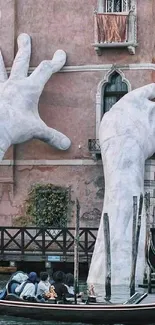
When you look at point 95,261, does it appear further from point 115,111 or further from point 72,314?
point 72,314

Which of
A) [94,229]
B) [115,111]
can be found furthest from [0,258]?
[115,111]

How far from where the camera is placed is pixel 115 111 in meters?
36.9

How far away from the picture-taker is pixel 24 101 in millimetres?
38219

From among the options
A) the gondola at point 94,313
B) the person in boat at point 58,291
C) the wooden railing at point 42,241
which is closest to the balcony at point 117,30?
the wooden railing at point 42,241

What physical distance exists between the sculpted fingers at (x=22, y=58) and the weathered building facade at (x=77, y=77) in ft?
1.46

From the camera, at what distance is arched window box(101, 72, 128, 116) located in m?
39.1

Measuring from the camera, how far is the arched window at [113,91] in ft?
128

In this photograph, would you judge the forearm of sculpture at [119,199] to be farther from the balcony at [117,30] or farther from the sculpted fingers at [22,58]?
the sculpted fingers at [22,58]

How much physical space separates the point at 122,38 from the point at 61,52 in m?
2.35

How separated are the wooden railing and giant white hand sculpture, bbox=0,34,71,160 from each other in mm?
2883

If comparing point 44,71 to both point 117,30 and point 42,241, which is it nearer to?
point 117,30

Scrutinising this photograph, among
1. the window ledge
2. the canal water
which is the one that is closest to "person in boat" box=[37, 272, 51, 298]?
the canal water

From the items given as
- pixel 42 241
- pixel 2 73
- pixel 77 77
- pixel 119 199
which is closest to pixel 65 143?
pixel 77 77

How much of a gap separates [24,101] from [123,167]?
15.9 feet
